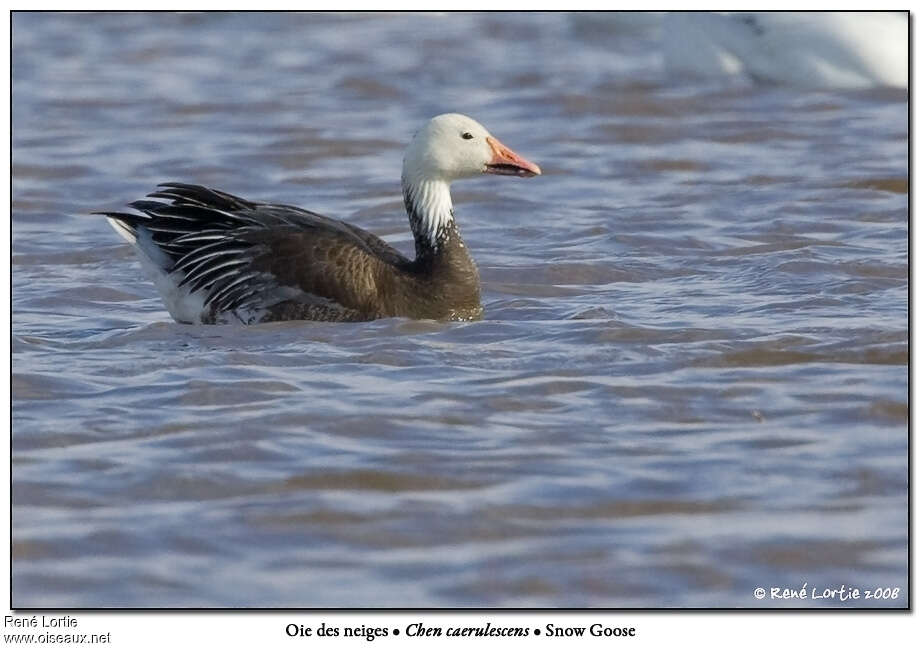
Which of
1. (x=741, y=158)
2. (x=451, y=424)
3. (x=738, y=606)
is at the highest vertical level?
(x=741, y=158)

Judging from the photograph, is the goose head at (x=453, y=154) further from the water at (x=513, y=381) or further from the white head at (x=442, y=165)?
the water at (x=513, y=381)

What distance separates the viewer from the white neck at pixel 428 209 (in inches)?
345

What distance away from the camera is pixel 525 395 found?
7.20m

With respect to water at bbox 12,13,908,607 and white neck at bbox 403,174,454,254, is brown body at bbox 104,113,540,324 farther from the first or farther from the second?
water at bbox 12,13,908,607

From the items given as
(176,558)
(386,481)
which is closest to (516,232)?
(386,481)

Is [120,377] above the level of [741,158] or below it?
below

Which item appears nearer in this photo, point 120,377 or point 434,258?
point 120,377

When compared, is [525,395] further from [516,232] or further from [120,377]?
[516,232]

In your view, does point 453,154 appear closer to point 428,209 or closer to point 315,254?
point 428,209

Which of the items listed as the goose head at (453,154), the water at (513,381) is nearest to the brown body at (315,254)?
the goose head at (453,154)

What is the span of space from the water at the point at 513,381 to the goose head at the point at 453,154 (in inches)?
27.9

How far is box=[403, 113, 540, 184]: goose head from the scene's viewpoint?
871 centimetres

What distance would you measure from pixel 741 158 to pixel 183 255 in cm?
527

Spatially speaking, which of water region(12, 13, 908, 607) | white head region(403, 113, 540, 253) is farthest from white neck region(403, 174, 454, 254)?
water region(12, 13, 908, 607)
